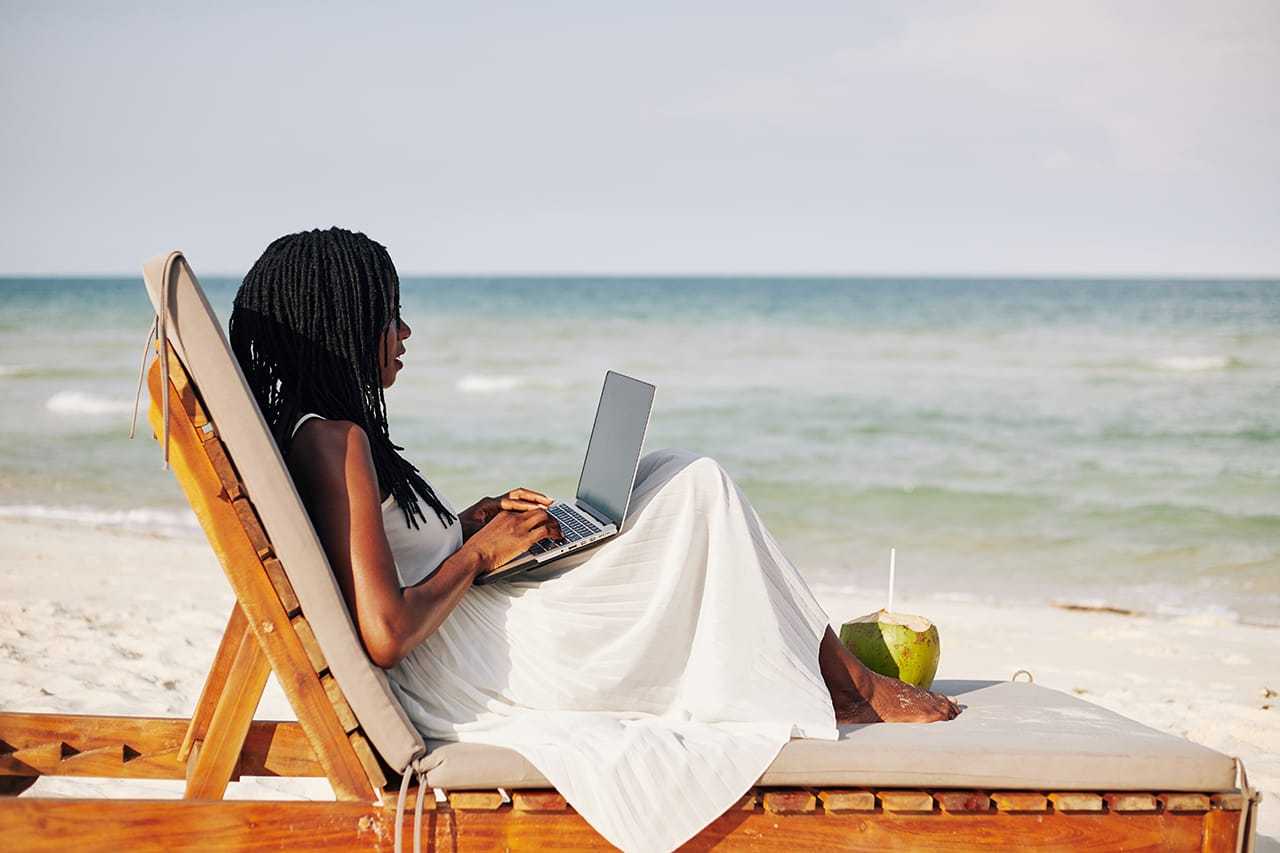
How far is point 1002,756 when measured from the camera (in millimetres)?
2521

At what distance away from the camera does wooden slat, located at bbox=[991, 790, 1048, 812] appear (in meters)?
2.51

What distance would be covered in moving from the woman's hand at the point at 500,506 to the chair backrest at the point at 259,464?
0.60 meters

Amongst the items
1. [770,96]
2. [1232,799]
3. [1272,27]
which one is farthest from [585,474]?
[770,96]

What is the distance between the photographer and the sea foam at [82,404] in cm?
1716

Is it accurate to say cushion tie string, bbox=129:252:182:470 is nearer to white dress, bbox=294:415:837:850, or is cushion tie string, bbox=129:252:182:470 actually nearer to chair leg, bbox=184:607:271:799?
white dress, bbox=294:415:837:850

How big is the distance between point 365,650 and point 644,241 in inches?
1514

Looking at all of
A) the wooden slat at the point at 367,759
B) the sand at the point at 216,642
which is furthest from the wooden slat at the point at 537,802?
the sand at the point at 216,642

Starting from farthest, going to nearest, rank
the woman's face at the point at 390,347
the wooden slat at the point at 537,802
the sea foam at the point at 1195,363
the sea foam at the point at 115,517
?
the sea foam at the point at 1195,363 → the sea foam at the point at 115,517 → the woman's face at the point at 390,347 → the wooden slat at the point at 537,802

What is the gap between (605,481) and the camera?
309 cm

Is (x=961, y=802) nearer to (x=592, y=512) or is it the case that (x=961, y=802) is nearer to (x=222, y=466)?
(x=592, y=512)

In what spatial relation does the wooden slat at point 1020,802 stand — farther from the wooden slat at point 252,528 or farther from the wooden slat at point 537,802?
the wooden slat at point 252,528

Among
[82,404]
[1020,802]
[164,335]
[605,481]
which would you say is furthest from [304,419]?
[82,404]

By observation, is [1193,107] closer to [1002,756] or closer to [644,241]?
[644,241]

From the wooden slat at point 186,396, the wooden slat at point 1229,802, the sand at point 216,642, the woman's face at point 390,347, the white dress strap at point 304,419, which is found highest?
the woman's face at point 390,347
